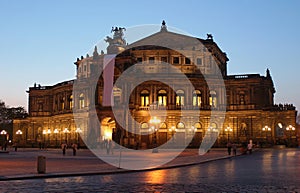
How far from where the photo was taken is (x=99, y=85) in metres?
77.7

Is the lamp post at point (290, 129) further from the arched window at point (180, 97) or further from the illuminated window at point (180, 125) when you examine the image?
the arched window at point (180, 97)

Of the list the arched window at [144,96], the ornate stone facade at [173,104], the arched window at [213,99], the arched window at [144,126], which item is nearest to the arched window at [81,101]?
the ornate stone facade at [173,104]

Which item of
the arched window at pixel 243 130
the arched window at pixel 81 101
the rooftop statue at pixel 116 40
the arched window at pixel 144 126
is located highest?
the rooftop statue at pixel 116 40

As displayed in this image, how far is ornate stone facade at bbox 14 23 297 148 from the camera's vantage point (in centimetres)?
7675

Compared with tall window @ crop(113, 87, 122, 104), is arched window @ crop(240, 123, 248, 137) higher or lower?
lower

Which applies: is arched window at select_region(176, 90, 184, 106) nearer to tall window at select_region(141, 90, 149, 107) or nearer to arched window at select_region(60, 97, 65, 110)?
tall window at select_region(141, 90, 149, 107)

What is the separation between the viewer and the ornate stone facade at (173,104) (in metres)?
76.8

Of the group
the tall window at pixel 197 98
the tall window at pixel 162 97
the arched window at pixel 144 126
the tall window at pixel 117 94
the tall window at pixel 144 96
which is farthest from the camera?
the tall window at pixel 197 98

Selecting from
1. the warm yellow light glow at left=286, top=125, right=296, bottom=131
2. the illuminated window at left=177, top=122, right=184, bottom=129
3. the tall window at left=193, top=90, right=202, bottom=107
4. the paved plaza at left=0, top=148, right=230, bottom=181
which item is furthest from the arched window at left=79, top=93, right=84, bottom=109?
the paved plaza at left=0, top=148, right=230, bottom=181

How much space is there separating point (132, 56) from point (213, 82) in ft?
53.6

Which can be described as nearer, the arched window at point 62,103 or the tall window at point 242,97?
the tall window at point 242,97

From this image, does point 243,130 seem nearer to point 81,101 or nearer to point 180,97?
point 180,97

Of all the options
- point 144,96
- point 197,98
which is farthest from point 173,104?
point 144,96

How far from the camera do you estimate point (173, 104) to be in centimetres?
7969
